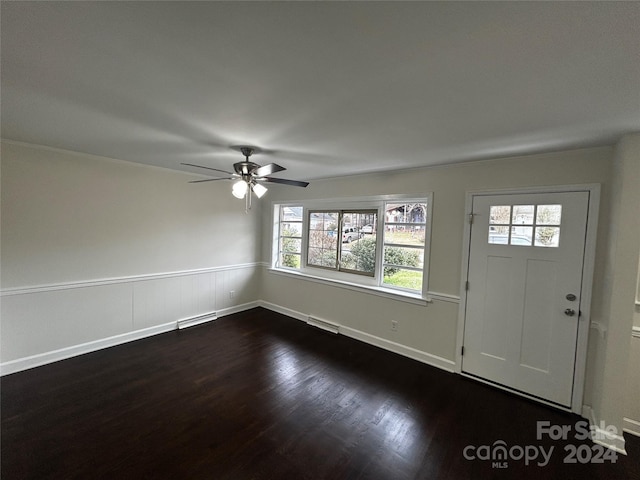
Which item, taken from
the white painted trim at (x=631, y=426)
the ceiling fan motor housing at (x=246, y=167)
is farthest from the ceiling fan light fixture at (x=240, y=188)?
the white painted trim at (x=631, y=426)

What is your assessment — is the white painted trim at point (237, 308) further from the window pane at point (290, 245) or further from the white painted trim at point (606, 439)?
the white painted trim at point (606, 439)

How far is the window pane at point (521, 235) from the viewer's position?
2.58 m

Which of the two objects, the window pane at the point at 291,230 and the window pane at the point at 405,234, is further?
the window pane at the point at 291,230

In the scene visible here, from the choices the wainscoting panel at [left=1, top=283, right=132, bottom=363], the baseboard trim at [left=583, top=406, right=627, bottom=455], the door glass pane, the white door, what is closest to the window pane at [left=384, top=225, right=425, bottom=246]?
the white door

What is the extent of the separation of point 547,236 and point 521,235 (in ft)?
0.65

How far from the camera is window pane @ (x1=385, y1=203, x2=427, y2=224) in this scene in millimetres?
3375

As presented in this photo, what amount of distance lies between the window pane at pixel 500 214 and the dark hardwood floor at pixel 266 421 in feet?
5.80

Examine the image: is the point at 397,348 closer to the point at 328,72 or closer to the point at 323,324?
the point at 323,324

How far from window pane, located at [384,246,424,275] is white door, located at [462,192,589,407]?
633 millimetres

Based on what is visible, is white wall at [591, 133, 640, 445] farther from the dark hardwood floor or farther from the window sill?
the window sill

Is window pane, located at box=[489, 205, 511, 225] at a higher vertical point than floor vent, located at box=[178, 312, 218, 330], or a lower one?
higher

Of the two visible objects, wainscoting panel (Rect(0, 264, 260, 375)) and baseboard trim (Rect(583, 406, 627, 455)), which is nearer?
baseboard trim (Rect(583, 406, 627, 455))

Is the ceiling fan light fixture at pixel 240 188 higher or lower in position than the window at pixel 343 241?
higher

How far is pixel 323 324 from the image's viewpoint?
4.14 metres
